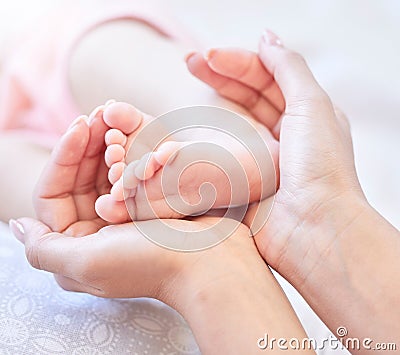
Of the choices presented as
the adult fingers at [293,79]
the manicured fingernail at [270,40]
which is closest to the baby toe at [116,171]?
the adult fingers at [293,79]

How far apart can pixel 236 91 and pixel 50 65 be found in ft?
1.10

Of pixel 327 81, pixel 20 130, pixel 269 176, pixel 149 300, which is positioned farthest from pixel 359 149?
pixel 20 130

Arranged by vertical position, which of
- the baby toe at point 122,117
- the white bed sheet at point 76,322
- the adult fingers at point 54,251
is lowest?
the white bed sheet at point 76,322

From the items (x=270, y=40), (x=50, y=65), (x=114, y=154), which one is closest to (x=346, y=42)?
(x=270, y=40)

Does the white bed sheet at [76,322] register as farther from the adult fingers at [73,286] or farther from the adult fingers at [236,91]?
the adult fingers at [236,91]

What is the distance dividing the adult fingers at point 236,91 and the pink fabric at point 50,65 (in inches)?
9.1

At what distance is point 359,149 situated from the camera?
1.02 m

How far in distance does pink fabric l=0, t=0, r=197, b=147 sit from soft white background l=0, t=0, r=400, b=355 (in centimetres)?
9

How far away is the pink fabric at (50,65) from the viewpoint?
104 centimetres

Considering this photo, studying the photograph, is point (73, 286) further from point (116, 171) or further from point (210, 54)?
point (210, 54)

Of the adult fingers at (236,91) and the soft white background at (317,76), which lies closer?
the soft white background at (317,76)

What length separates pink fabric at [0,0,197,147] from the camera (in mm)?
1038

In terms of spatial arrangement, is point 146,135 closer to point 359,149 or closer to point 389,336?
point 389,336

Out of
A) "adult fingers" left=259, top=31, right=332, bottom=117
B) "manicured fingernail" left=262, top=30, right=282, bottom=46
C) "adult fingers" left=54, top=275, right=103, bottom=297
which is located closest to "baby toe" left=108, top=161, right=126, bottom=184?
"adult fingers" left=54, top=275, right=103, bottom=297
